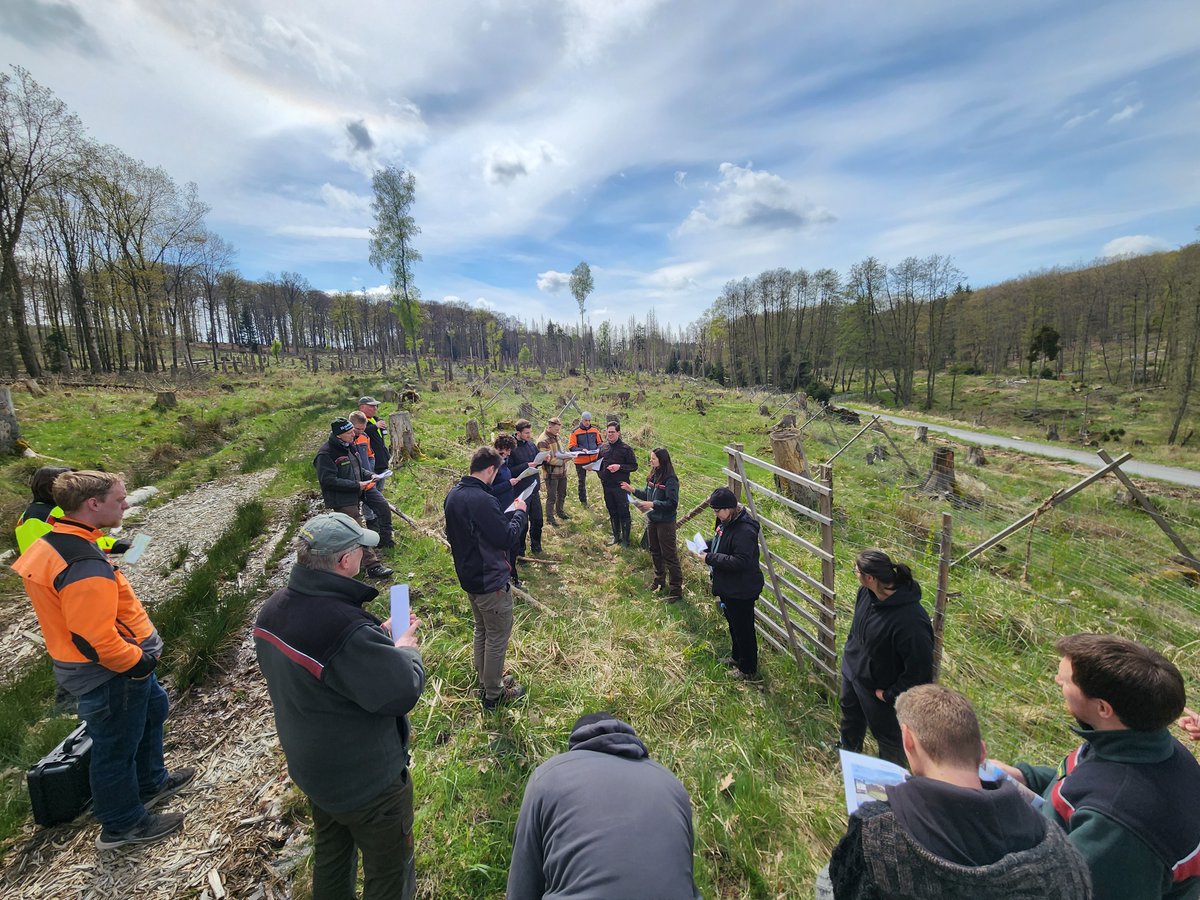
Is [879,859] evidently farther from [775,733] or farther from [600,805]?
[775,733]

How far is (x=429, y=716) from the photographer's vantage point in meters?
3.81

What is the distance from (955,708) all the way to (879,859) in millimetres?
513

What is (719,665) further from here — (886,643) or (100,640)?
(100,640)

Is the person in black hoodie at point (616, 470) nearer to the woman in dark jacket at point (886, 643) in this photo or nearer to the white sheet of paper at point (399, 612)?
the woman in dark jacket at point (886, 643)

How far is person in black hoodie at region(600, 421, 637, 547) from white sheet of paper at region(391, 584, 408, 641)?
445 centimetres

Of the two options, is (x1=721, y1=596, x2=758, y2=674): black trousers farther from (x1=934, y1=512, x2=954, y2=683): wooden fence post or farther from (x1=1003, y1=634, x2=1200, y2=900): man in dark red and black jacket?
(x1=1003, y1=634, x2=1200, y2=900): man in dark red and black jacket

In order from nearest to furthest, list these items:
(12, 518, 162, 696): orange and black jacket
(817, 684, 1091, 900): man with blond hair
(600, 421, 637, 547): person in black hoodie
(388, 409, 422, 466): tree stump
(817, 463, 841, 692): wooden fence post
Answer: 1. (817, 684, 1091, 900): man with blond hair
2. (12, 518, 162, 696): orange and black jacket
3. (817, 463, 841, 692): wooden fence post
4. (600, 421, 637, 547): person in black hoodie
5. (388, 409, 422, 466): tree stump

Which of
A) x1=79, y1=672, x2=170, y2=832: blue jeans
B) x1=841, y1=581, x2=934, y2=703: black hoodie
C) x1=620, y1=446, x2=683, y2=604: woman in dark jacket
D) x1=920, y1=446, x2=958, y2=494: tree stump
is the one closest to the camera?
x1=79, y1=672, x2=170, y2=832: blue jeans

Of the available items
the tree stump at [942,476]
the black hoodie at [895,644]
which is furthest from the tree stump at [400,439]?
the tree stump at [942,476]

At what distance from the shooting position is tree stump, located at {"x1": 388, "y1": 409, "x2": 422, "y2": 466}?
37.8 ft

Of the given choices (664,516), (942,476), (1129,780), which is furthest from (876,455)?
(1129,780)

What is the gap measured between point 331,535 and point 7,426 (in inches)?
532

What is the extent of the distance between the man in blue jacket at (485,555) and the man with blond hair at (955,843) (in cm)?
269

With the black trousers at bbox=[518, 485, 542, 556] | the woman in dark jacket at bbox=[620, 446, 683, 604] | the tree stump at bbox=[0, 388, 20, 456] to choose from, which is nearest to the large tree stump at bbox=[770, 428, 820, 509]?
the woman in dark jacket at bbox=[620, 446, 683, 604]
